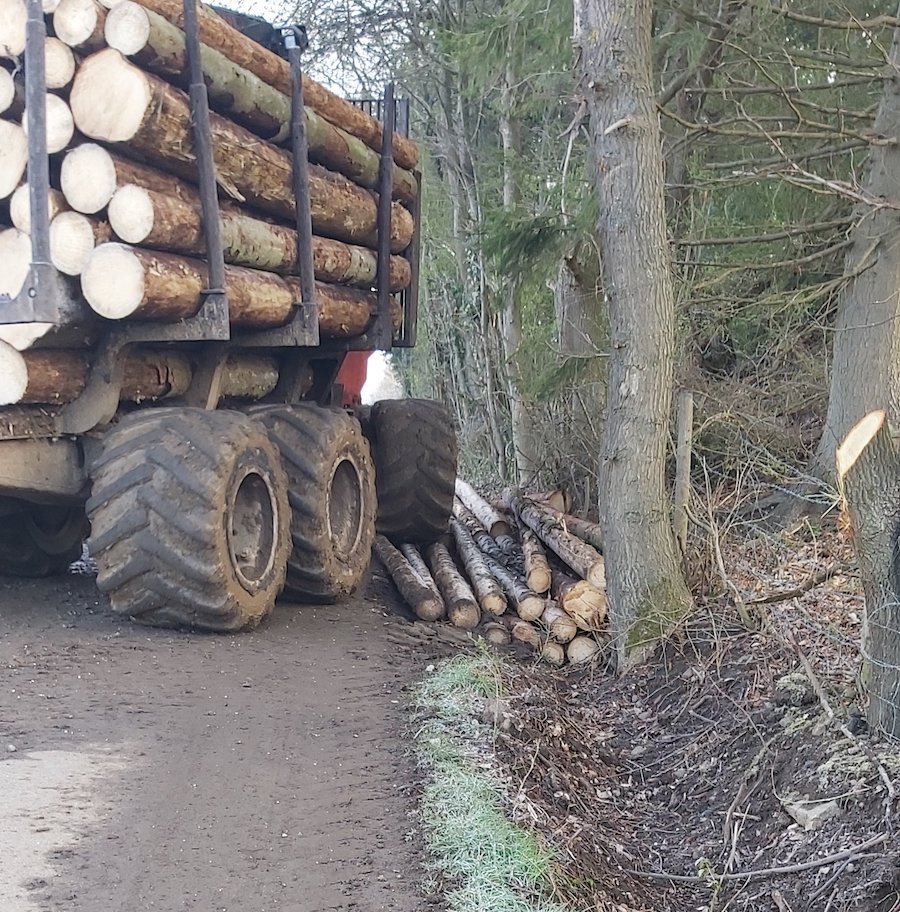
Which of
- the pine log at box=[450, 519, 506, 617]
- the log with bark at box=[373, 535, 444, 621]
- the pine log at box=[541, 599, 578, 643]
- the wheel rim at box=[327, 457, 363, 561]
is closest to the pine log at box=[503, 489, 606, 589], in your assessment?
the pine log at box=[541, 599, 578, 643]

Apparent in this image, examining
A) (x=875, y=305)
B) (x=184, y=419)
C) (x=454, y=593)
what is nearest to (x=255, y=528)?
(x=184, y=419)

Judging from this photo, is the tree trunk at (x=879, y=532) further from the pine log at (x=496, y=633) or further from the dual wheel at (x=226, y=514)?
the pine log at (x=496, y=633)

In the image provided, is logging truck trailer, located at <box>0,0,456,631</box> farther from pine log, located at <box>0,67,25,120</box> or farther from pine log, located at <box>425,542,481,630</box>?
pine log, located at <box>425,542,481,630</box>

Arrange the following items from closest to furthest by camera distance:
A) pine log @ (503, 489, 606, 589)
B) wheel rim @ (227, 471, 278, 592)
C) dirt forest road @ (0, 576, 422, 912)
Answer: dirt forest road @ (0, 576, 422, 912) → wheel rim @ (227, 471, 278, 592) → pine log @ (503, 489, 606, 589)

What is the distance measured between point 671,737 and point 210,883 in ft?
11.7

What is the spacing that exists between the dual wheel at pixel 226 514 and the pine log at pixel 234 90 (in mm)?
1963

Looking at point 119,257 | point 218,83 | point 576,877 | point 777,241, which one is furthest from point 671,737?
point 777,241

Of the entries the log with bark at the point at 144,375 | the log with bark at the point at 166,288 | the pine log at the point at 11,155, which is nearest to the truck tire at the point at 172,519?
→ the log with bark at the point at 144,375

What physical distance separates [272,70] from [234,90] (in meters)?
0.68

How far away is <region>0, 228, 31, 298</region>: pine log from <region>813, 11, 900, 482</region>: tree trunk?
20.8 feet

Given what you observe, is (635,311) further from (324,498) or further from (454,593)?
(454,593)

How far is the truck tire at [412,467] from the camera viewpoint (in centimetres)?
1011

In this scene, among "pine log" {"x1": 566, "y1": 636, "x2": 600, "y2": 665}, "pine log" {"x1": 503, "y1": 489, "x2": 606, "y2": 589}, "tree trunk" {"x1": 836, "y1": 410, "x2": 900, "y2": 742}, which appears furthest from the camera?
"pine log" {"x1": 503, "y1": 489, "x2": 606, "y2": 589}

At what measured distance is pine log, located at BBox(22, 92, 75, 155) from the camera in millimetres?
5832
